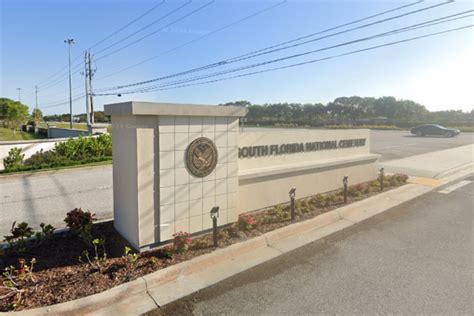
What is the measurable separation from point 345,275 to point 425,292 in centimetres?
92

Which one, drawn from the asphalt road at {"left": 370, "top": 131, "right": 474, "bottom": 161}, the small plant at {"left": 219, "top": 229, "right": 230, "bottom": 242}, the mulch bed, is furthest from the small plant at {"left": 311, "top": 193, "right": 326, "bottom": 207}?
the asphalt road at {"left": 370, "top": 131, "right": 474, "bottom": 161}

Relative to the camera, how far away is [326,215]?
239 inches

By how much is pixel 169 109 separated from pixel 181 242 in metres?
2.00

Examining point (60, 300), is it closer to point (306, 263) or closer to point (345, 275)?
point (306, 263)

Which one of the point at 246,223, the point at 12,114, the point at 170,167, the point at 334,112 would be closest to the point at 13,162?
the point at 170,167

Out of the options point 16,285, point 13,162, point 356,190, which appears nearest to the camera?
point 16,285

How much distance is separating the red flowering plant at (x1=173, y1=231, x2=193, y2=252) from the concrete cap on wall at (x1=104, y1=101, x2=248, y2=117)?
1.85 m

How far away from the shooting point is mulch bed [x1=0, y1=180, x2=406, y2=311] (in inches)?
130

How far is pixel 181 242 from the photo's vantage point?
14.1ft

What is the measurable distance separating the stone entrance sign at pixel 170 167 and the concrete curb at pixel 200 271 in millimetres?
769

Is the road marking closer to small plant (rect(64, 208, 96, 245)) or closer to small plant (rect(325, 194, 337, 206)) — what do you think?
small plant (rect(325, 194, 337, 206))

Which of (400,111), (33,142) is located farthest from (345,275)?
(400,111)

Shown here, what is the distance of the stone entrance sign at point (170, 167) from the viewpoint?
4266 millimetres

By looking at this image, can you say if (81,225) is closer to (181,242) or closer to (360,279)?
(181,242)
